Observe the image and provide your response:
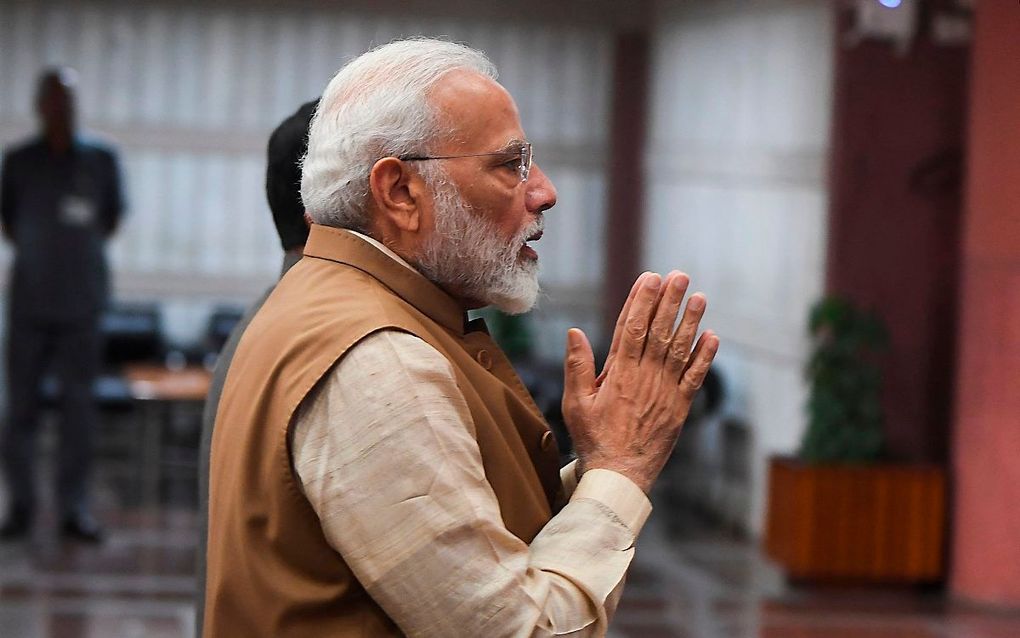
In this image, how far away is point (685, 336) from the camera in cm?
169

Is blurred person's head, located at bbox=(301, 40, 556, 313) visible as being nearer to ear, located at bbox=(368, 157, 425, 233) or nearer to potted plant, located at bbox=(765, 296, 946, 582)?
ear, located at bbox=(368, 157, 425, 233)

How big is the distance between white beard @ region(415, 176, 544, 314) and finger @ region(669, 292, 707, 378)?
0.63ft

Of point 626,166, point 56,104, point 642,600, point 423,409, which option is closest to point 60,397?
point 56,104

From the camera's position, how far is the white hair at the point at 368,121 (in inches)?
66.1

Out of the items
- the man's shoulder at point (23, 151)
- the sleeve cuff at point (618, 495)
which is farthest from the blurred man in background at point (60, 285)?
the sleeve cuff at point (618, 495)

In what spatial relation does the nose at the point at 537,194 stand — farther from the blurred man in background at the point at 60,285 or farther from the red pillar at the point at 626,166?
the red pillar at the point at 626,166

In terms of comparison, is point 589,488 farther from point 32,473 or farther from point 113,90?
point 113,90

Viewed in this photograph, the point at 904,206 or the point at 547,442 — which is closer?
the point at 547,442

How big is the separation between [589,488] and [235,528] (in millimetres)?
364

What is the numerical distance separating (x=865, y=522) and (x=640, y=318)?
5.13 m

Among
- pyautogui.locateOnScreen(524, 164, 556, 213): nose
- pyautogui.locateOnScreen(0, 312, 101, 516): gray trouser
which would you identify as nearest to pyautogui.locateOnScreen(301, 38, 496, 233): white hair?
pyautogui.locateOnScreen(524, 164, 556, 213): nose

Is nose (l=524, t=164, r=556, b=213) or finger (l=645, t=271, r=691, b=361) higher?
nose (l=524, t=164, r=556, b=213)

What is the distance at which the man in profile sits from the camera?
4.88 feet

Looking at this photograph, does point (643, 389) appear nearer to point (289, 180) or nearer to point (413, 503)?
point (413, 503)
